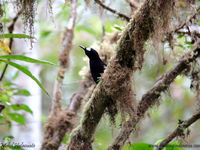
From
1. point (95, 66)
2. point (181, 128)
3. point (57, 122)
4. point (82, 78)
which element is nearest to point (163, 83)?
point (181, 128)

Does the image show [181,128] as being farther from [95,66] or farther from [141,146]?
[95,66]

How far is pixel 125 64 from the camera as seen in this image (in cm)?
225

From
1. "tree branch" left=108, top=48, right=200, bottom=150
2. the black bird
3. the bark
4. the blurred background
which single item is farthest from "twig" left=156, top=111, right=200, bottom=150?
the black bird

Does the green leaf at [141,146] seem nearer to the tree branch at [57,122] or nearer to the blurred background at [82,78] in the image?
the blurred background at [82,78]

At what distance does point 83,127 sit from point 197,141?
5.11 meters

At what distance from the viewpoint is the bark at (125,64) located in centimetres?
212

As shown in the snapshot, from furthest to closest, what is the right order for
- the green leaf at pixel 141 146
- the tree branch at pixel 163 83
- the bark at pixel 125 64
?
1. the tree branch at pixel 163 83
2. the green leaf at pixel 141 146
3. the bark at pixel 125 64

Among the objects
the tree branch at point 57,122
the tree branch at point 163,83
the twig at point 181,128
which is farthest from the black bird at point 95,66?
the twig at point 181,128

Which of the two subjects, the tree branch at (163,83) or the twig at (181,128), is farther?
the tree branch at (163,83)

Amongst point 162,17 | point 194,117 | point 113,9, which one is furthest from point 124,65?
point 113,9

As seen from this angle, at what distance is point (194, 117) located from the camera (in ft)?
8.32

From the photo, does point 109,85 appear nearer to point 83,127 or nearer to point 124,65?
point 124,65

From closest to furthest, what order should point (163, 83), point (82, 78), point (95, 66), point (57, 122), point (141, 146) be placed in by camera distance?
point (141, 146) → point (163, 83) → point (95, 66) → point (57, 122) → point (82, 78)

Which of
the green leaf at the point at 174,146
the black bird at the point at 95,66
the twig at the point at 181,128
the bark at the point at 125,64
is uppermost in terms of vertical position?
the black bird at the point at 95,66
